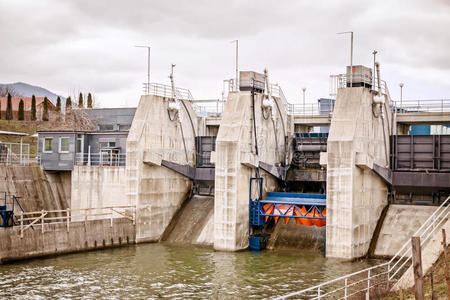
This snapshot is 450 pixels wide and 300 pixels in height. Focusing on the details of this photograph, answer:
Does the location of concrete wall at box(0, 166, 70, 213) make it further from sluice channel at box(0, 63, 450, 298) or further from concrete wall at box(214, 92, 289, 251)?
concrete wall at box(214, 92, 289, 251)

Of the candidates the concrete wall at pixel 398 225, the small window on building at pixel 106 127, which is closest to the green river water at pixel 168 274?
the concrete wall at pixel 398 225

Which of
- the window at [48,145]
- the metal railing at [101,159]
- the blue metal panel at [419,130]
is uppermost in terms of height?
the blue metal panel at [419,130]

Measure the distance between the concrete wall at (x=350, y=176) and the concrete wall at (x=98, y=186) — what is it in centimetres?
1394

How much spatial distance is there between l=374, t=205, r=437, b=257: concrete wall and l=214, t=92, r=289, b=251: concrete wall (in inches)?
287

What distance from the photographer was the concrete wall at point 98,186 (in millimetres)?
36312

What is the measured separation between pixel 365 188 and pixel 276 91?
31.3 feet

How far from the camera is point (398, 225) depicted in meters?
30.2

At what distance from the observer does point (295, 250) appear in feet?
99.5

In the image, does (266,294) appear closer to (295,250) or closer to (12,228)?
(295,250)

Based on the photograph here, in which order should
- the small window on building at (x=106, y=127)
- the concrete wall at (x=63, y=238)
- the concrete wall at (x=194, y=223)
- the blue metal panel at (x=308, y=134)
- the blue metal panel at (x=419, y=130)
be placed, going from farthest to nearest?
the blue metal panel at (x=419, y=130)
the small window on building at (x=106, y=127)
the blue metal panel at (x=308, y=134)
the concrete wall at (x=194, y=223)
the concrete wall at (x=63, y=238)

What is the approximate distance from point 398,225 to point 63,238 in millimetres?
17521

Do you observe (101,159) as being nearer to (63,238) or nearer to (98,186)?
(98,186)

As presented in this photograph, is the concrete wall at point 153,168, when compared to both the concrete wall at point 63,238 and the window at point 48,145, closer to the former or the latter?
the concrete wall at point 63,238

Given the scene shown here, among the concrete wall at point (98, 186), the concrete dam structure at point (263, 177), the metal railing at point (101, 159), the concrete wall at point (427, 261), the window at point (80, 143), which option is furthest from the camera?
the window at point (80, 143)
